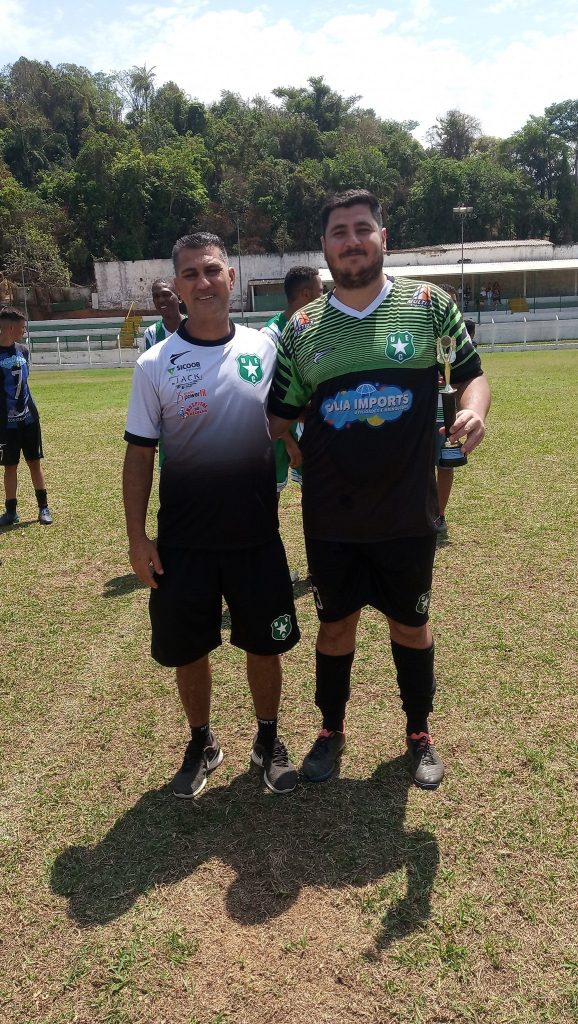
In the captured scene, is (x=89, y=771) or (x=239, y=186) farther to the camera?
(x=239, y=186)

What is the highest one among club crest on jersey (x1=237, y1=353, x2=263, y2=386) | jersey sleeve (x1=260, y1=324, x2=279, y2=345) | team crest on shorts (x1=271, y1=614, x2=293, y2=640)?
jersey sleeve (x1=260, y1=324, x2=279, y2=345)

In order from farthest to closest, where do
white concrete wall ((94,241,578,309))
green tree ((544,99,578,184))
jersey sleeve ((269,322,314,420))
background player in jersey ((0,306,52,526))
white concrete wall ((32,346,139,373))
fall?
green tree ((544,99,578,184))
white concrete wall ((94,241,578,309))
white concrete wall ((32,346,139,373))
background player in jersey ((0,306,52,526))
jersey sleeve ((269,322,314,420))

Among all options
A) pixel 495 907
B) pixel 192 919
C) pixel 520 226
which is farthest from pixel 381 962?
pixel 520 226

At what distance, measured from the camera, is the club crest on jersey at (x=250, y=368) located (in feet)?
9.71

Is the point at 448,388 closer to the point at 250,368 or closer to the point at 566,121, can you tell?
the point at 250,368

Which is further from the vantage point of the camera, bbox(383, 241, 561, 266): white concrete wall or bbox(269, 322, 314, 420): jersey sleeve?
bbox(383, 241, 561, 266): white concrete wall

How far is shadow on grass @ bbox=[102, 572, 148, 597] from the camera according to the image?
576 cm

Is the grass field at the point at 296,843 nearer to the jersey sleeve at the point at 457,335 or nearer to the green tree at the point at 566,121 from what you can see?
the jersey sleeve at the point at 457,335

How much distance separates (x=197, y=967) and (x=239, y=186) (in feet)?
232

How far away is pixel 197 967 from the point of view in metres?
2.34

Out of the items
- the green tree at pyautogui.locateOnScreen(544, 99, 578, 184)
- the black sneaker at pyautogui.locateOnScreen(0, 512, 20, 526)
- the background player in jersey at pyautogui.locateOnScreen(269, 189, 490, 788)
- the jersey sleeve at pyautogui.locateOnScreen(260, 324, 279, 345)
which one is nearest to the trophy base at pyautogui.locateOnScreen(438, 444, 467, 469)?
the jersey sleeve at pyautogui.locateOnScreen(260, 324, 279, 345)

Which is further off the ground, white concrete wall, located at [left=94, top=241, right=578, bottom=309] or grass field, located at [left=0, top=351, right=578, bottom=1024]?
white concrete wall, located at [left=94, top=241, right=578, bottom=309]

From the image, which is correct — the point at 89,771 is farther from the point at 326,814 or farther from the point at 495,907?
the point at 495,907

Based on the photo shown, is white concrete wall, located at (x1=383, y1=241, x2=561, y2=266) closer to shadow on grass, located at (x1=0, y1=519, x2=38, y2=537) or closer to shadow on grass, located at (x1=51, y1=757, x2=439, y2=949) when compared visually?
shadow on grass, located at (x1=0, y1=519, x2=38, y2=537)
